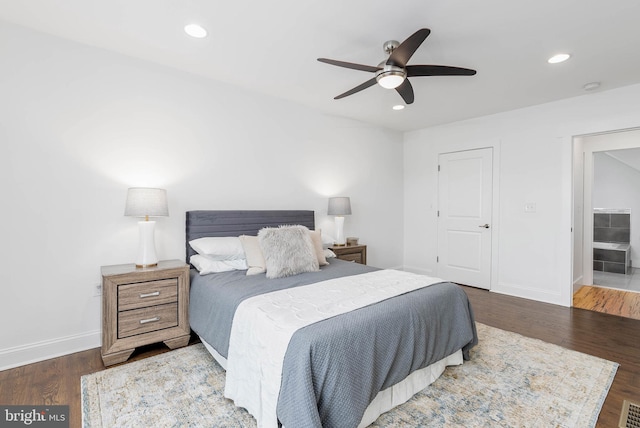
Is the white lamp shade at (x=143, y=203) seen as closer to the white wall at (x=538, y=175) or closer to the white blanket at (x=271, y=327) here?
the white blanket at (x=271, y=327)

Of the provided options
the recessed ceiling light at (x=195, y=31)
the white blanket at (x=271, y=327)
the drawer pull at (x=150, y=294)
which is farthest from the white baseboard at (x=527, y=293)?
the recessed ceiling light at (x=195, y=31)

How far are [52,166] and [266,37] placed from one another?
1.99m

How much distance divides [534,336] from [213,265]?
3.06 metres

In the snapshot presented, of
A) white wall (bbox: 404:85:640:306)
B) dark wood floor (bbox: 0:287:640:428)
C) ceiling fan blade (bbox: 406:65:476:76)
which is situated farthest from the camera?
white wall (bbox: 404:85:640:306)

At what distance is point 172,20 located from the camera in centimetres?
214

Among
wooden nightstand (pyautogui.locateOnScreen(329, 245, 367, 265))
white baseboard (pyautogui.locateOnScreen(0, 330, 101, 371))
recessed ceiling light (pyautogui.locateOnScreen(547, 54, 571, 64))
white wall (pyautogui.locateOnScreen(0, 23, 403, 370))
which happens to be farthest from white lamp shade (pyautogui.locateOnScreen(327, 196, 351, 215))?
white baseboard (pyautogui.locateOnScreen(0, 330, 101, 371))

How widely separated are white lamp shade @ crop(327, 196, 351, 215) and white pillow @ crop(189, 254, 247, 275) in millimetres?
1652

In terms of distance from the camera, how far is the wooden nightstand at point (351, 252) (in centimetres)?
386

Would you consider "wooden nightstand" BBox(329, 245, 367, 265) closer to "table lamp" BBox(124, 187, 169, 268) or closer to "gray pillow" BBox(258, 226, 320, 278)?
"gray pillow" BBox(258, 226, 320, 278)

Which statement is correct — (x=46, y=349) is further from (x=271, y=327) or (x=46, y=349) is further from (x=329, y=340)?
(x=329, y=340)

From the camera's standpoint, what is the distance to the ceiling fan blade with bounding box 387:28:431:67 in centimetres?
175

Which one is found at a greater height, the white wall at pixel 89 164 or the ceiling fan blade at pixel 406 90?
the ceiling fan blade at pixel 406 90

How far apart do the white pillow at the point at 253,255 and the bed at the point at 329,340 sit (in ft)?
0.29

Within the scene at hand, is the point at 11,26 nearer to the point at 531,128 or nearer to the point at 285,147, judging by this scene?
the point at 285,147
